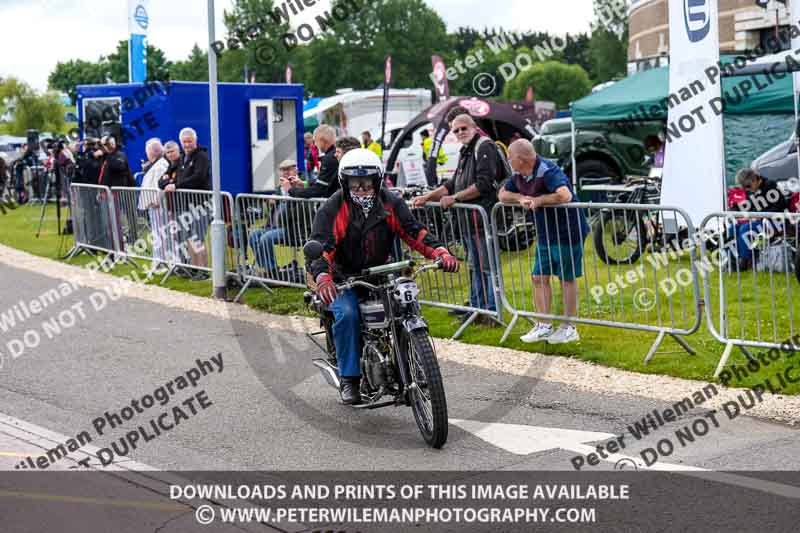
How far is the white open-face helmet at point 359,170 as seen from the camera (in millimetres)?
6961

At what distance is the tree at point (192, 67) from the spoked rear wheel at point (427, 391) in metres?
103

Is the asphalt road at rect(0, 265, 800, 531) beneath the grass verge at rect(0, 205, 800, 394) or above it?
beneath

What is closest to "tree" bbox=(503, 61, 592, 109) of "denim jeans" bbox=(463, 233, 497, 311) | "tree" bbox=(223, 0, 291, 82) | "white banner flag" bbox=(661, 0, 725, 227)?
"tree" bbox=(223, 0, 291, 82)

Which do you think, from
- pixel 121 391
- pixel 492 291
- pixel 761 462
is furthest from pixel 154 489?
pixel 492 291

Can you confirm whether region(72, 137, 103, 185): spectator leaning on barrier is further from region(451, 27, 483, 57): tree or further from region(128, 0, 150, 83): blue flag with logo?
region(451, 27, 483, 57): tree

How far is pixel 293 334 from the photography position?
34.6ft

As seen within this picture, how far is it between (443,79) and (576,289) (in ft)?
61.5

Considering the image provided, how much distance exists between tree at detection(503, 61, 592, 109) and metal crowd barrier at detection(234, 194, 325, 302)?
82.9 meters

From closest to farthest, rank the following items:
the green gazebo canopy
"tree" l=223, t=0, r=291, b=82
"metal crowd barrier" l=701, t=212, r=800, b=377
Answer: "metal crowd barrier" l=701, t=212, r=800, b=377 < the green gazebo canopy < "tree" l=223, t=0, r=291, b=82

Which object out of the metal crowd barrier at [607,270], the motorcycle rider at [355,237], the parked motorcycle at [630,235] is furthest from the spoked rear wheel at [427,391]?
the parked motorcycle at [630,235]

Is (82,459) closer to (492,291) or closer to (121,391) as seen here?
(121,391)

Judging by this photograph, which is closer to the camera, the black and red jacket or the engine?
the engine

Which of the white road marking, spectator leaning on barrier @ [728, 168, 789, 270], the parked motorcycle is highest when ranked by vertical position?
spectator leaning on barrier @ [728, 168, 789, 270]

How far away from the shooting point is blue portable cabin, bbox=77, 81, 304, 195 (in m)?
20.9
